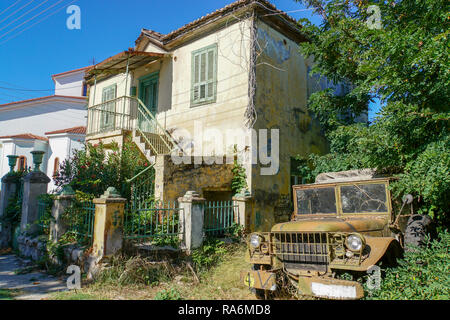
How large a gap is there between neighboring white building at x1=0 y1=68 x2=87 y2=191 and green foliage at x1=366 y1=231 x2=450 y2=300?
62.3 feet

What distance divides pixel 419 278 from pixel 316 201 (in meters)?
2.03

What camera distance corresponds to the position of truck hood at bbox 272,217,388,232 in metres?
4.57

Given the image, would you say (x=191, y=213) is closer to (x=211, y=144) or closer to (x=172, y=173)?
(x=172, y=173)

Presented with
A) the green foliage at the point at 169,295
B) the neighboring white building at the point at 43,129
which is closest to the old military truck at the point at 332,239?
the green foliage at the point at 169,295

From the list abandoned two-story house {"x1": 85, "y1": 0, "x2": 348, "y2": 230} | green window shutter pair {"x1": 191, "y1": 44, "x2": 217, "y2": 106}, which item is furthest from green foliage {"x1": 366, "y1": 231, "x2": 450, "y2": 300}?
green window shutter pair {"x1": 191, "y1": 44, "x2": 217, "y2": 106}

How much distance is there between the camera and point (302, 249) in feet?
15.2

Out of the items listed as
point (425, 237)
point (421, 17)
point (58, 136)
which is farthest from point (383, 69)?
point (58, 136)

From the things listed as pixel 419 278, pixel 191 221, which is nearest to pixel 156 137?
pixel 191 221

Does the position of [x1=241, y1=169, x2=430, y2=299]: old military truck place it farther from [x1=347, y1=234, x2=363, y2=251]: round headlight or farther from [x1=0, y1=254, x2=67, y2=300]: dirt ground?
[x1=0, y1=254, x2=67, y2=300]: dirt ground

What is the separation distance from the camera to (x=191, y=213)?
264 inches

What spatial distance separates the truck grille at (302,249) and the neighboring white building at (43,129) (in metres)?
17.8

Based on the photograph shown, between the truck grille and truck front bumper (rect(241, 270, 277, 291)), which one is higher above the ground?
the truck grille

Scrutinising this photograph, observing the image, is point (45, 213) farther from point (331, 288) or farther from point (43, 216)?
point (331, 288)
